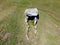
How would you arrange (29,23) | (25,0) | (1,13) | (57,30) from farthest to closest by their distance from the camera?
(25,0), (1,13), (29,23), (57,30)

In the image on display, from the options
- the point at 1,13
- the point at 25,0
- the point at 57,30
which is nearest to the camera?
the point at 57,30

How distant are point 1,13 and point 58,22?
7239 mm

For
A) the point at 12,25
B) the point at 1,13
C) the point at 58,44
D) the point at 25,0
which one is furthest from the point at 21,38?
the point at 25,0

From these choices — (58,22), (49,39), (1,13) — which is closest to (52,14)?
(58,22)

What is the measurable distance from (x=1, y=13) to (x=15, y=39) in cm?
517

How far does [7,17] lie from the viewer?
931 inches

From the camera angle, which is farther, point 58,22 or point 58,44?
point 58,22

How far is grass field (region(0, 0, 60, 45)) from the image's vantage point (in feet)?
67.4

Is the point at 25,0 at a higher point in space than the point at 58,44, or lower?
higher

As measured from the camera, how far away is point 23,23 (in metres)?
22.6

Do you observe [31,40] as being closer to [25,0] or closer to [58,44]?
[58,44]

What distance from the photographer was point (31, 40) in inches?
811

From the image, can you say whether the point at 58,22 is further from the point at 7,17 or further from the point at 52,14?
the point at 7,17

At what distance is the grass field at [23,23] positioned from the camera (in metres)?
20.5
